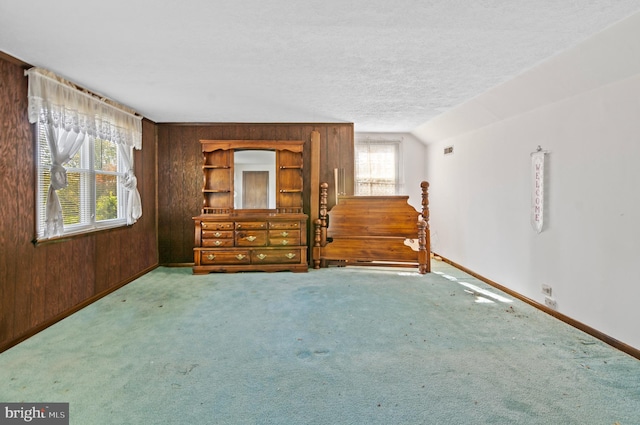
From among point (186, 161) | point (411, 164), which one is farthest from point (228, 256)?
point (411, 164)

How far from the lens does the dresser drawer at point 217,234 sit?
496cm

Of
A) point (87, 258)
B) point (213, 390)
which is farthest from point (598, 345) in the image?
point (87, 258)

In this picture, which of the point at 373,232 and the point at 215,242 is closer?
the point at 215,242

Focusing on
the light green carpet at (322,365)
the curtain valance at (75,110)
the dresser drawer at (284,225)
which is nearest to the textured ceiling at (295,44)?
the curtain valance at (75,110)

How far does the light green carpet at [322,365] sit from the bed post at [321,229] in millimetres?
1504

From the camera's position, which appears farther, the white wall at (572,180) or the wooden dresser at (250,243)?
the wooden dresser at (250,243)

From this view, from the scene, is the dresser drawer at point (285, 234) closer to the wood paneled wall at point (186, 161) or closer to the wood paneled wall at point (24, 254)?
the wood paneled wall at point (186, 161)

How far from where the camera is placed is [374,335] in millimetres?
2799

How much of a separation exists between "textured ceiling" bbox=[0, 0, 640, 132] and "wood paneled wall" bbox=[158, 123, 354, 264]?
1396mm

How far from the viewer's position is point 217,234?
4965mm

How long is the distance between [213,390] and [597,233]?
3155 mm

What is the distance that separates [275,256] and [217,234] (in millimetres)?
911

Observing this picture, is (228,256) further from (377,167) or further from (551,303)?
(551,303)

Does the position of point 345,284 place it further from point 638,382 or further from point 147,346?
point 638,382
